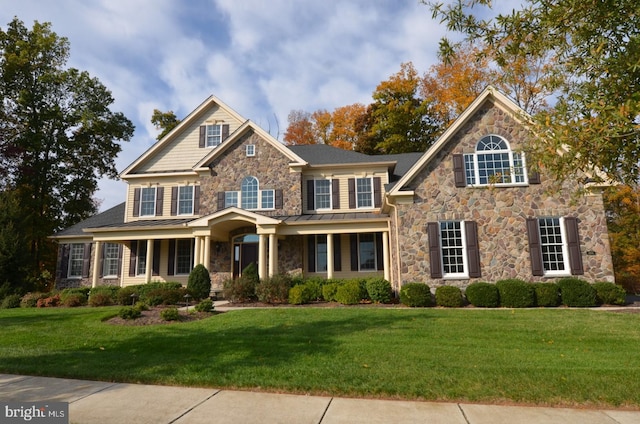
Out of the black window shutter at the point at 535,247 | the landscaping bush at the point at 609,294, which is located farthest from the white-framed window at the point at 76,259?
the landscaping bush at the point at 609,294

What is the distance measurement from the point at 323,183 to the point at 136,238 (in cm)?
964

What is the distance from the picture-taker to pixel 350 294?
46.8ft

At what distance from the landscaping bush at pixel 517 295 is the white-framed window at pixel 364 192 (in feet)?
26.1

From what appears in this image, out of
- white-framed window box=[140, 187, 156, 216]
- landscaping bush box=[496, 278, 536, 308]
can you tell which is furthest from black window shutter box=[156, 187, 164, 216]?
landscaping bush box=[496, 278, 536, 308]

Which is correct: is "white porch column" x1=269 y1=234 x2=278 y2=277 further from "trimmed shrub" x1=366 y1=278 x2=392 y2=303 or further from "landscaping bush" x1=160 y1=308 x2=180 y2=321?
"landscaping bush" x1=160 y1=308 x2=180 y2=321

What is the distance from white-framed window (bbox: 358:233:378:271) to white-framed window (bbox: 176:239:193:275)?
344 inches

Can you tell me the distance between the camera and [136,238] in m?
19.2

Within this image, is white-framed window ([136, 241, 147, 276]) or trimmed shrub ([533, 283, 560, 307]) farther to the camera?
white-framed window ([136, 241, 147, 276])

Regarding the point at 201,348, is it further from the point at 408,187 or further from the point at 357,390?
the point at 408,187

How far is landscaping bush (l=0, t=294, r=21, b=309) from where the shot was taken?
16219mm

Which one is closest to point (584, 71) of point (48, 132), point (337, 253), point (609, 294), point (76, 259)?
point (609, 294)

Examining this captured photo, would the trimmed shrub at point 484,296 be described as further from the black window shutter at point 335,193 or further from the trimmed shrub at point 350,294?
the black window shutter at point 335,193

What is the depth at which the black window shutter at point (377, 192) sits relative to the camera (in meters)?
19.4

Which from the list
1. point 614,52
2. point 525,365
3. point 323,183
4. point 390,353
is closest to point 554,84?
point 614,52
